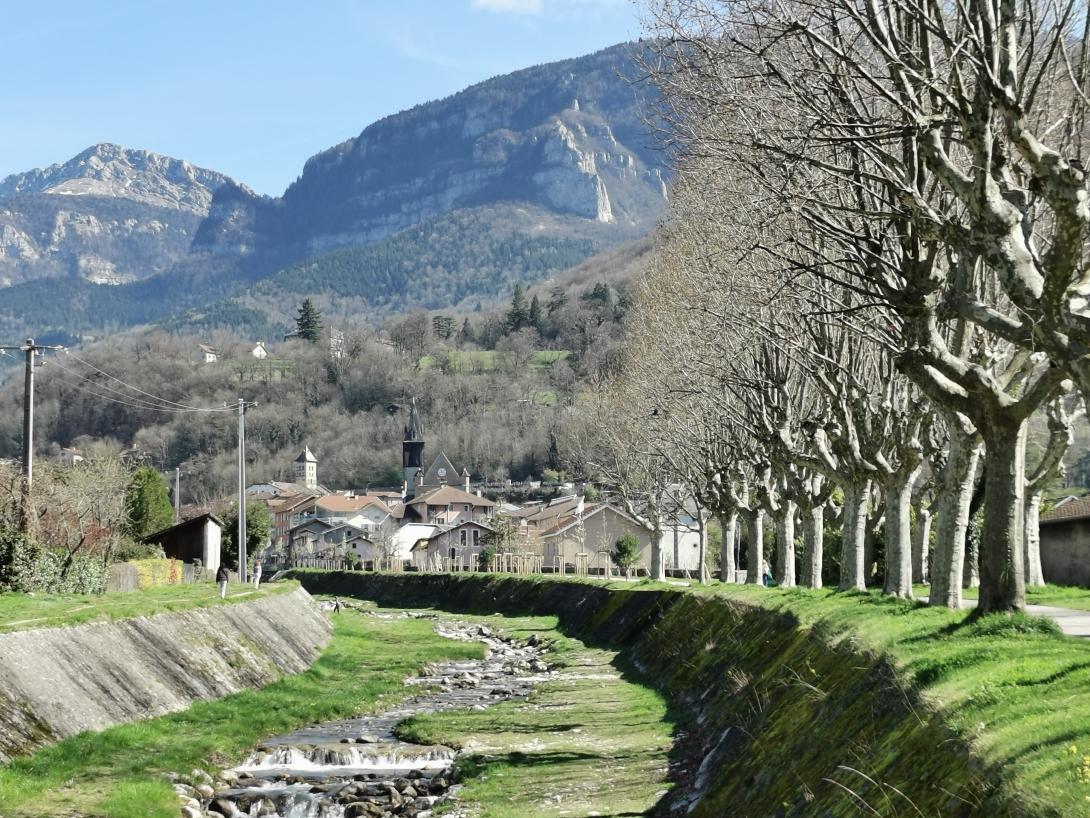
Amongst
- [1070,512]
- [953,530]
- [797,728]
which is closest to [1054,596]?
[953,530]

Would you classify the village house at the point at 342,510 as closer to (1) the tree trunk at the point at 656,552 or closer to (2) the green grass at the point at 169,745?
(1) the tree trunk at the point at 656,552

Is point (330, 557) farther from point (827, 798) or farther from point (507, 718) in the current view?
point (827, 798)

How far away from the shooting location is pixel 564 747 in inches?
1153

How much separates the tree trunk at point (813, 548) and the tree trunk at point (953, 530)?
56.8 ft

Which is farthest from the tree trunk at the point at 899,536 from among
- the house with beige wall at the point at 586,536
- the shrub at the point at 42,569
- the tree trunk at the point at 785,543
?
the house with beige wall at the point at 586,536

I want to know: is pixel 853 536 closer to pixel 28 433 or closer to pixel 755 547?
pixel 755 547

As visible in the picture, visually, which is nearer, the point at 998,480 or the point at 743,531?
the point at 998,480

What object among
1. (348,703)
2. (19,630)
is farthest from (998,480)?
(348,703)

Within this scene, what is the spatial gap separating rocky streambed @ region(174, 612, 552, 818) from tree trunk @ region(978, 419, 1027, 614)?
36.4 feet

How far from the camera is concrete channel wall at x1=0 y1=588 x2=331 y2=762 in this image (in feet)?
90.8

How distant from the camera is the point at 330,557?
6501 inches

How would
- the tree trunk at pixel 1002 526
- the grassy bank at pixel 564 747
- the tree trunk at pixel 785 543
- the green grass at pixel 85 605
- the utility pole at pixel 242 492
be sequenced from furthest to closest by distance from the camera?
the utility pole at pixel 242 492
the tree trunk at pixel 785 543
the green grass at pixel 85 605
the grassy bank at pixel 564 747
the tree trunk at pixel 1002 526

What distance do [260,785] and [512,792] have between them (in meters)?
6.20

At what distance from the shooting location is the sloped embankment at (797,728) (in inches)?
494
